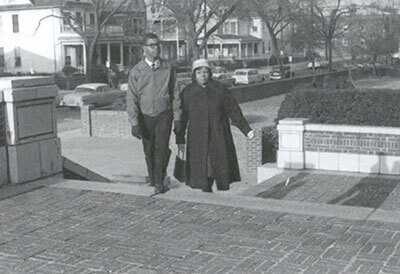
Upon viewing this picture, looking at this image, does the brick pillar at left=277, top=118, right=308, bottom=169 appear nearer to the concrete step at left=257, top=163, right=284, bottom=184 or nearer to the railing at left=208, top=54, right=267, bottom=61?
the concrete step at left=257, top=163, right=284, bottom=184

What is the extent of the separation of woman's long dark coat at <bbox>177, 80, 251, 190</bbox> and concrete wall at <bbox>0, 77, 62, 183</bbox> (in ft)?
8.79

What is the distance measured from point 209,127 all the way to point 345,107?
399 inches

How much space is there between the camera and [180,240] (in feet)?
21.6

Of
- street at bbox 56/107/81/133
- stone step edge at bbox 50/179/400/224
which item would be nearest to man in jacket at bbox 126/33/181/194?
stone step edge at bbox 50/179/400/224

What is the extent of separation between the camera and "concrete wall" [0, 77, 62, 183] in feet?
30.5

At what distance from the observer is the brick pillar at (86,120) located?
22672mm

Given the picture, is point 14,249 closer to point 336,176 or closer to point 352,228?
point 352,228

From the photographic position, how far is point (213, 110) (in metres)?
7.74

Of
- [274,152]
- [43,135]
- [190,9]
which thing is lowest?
[274,152]

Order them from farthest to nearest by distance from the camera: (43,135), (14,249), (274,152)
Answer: (274,152) → (43,135) → (14,249)

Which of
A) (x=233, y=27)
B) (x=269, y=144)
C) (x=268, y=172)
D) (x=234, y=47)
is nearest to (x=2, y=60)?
(x=234, y=47)

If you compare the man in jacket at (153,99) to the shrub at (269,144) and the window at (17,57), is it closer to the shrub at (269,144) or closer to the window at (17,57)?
the shrub at (269,144)

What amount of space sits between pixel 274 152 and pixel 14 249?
412 inches

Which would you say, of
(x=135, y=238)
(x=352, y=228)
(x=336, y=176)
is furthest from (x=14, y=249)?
(x=336, y=176)
